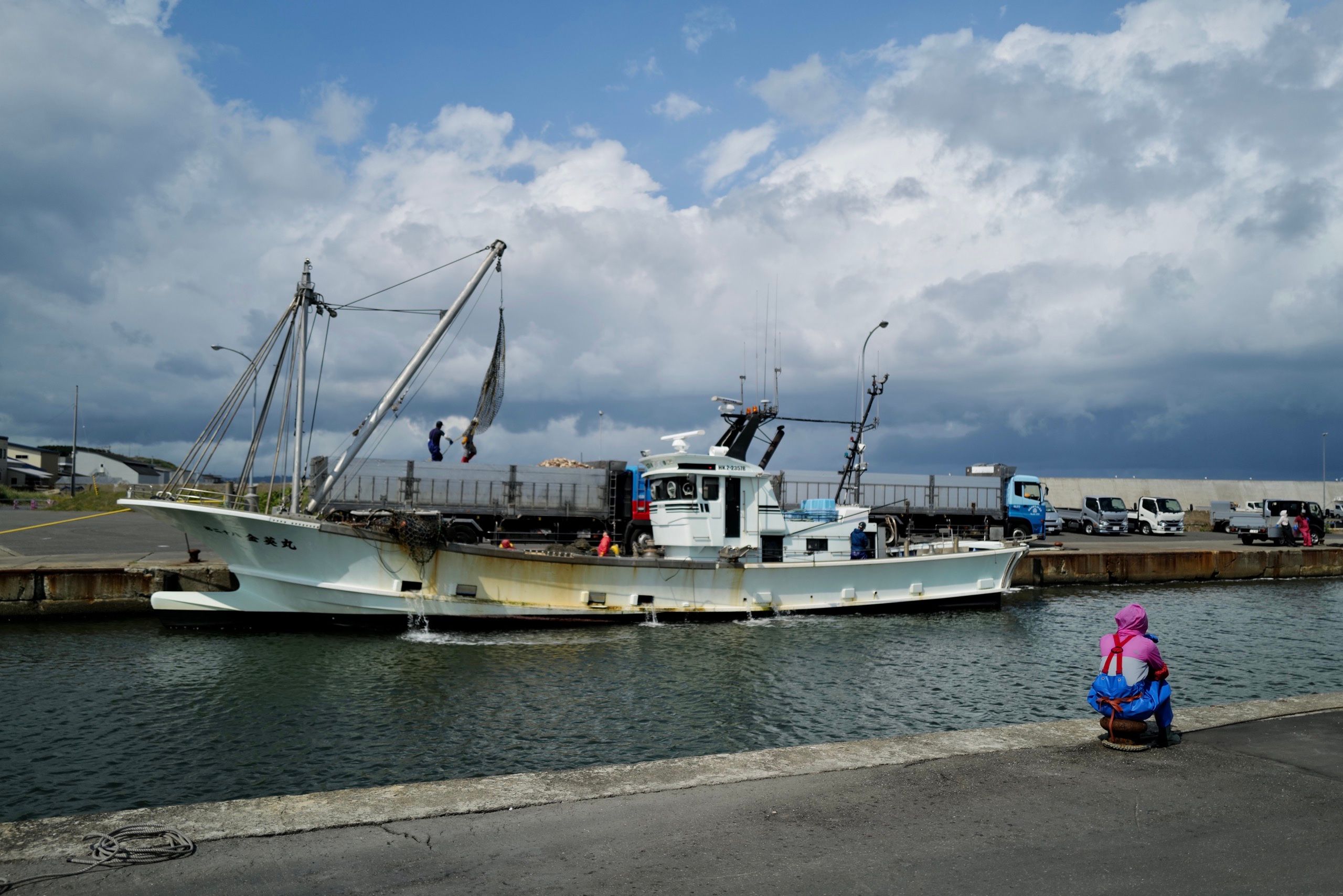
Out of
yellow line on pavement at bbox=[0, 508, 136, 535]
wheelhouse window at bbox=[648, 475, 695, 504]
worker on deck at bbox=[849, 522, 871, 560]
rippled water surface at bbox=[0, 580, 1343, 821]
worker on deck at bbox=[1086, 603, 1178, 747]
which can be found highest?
wheelhouse window at bbox=[648, 475, 695, 504]

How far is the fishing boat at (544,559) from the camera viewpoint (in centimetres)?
1823

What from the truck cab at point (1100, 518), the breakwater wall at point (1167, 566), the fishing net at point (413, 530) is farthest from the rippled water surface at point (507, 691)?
the truck cab at point (1100, 518)

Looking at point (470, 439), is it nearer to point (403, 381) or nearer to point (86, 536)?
point (403, 381)

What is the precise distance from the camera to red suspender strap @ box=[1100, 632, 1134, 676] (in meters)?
7.38

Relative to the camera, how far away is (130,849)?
4.98m

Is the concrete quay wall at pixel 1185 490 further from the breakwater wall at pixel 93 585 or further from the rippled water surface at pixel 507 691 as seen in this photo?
the breakwater wall at pixel 93 585

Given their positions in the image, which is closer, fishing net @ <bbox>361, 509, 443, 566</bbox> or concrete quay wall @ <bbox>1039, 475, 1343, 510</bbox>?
fishing net @ <bbox>361, 509, 443, 566</bbox>

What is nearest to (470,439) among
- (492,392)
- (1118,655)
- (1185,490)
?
(492,392)

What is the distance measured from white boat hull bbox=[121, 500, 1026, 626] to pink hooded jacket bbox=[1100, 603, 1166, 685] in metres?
13.1

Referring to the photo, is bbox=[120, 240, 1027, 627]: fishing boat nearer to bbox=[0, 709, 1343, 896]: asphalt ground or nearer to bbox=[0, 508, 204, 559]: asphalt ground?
bbox=[0, 508, 204, 559]: asphalt ground

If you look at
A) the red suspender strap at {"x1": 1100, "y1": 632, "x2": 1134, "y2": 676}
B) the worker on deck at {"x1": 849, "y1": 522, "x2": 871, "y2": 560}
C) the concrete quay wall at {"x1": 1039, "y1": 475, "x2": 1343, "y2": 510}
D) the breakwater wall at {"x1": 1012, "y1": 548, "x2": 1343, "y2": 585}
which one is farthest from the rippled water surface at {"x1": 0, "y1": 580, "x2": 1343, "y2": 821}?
the concrete quay wall at {"x1": 1039, "y1": 475, "x2": 1343, "y2": 510}

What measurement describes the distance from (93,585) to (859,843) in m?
19.9

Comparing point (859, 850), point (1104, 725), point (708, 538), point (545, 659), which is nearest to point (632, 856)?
point (859, 850)

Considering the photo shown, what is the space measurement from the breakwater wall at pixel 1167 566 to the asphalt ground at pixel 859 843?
84.0 feet
